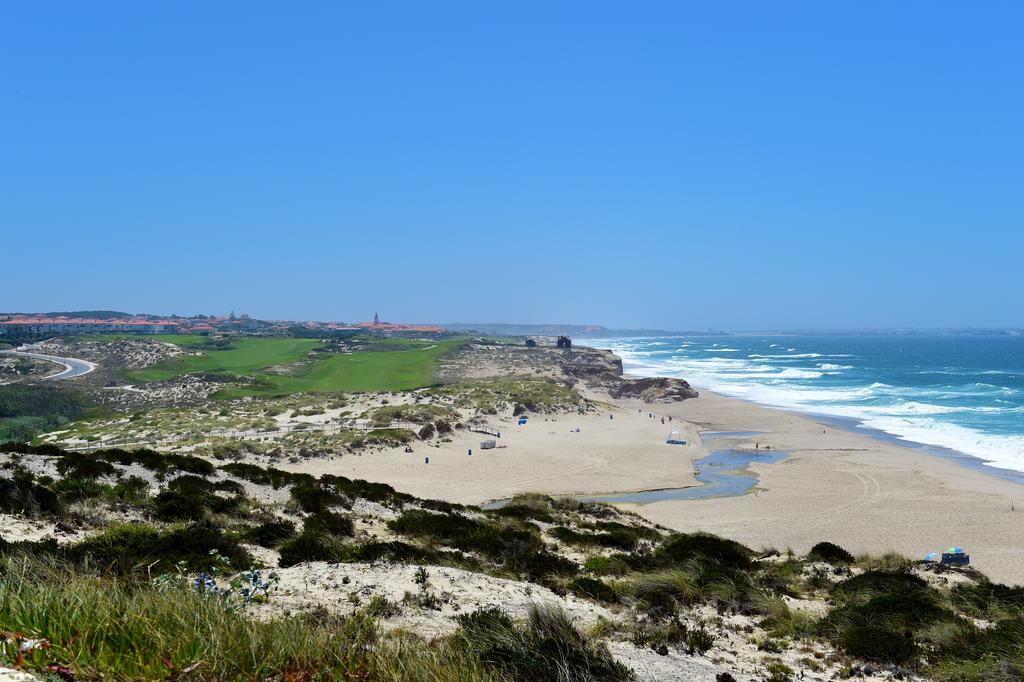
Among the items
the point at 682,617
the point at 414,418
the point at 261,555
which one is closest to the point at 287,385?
the point at 414,418

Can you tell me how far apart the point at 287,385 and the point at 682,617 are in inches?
2346

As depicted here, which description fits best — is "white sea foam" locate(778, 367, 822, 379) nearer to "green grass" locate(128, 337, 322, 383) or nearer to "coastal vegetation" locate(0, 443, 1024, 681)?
"green grass" locate(128, 337, 322, 383)

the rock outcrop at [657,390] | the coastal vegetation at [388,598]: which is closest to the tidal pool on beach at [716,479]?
the coastal vegetation at [388,598]

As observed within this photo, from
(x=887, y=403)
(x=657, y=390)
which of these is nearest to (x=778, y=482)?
(x=887, y=403)

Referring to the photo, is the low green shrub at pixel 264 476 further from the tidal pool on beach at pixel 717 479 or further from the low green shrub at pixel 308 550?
the tidal pool on beach at pixel 717 479

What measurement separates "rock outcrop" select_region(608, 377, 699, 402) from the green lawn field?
77.7 ft

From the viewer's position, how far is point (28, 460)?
1698 centimetres

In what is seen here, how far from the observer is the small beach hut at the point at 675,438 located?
42.5 metres

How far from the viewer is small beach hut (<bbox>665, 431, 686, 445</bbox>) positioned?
42.5 m

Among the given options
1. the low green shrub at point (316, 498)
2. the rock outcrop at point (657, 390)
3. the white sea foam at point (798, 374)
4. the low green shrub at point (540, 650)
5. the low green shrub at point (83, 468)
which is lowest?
the rock outcrop at point (657, 390)

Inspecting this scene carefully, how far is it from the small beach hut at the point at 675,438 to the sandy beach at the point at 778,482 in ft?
1.65

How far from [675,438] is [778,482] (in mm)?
12753

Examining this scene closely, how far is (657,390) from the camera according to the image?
2717 inches

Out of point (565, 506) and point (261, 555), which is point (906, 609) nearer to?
point (261, 555)
